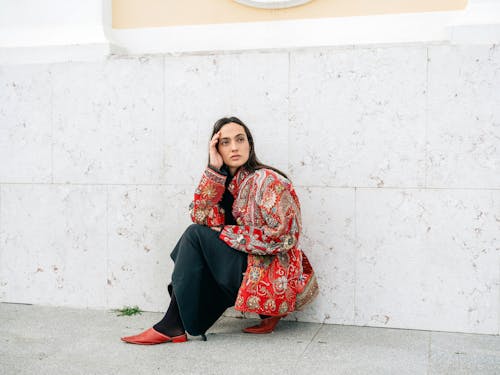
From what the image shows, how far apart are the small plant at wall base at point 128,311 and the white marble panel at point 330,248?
131cm

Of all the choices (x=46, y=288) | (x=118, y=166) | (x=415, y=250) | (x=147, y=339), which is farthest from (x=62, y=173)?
(x=415, y=250)

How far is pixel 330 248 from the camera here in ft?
15.6

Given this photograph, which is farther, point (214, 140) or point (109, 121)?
point (109, 121)

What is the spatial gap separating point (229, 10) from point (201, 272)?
225 centimetres

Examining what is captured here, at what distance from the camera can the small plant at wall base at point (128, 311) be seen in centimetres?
508

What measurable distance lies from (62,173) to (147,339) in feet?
6.03

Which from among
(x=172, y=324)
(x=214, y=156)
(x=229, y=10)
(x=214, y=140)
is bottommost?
(x=172, y=324)

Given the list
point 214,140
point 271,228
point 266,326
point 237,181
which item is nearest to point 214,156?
point 214,140

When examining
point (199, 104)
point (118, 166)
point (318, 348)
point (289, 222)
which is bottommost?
point (318, 348)

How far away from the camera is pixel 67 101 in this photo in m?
5.30

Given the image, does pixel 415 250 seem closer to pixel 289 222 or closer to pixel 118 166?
pixel 289 222

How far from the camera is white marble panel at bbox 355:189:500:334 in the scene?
445cm

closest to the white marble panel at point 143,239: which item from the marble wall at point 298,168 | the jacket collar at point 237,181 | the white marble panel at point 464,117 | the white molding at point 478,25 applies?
the marble wall at point 298,168

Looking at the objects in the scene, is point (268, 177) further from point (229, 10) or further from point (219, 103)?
point (229, 10)
